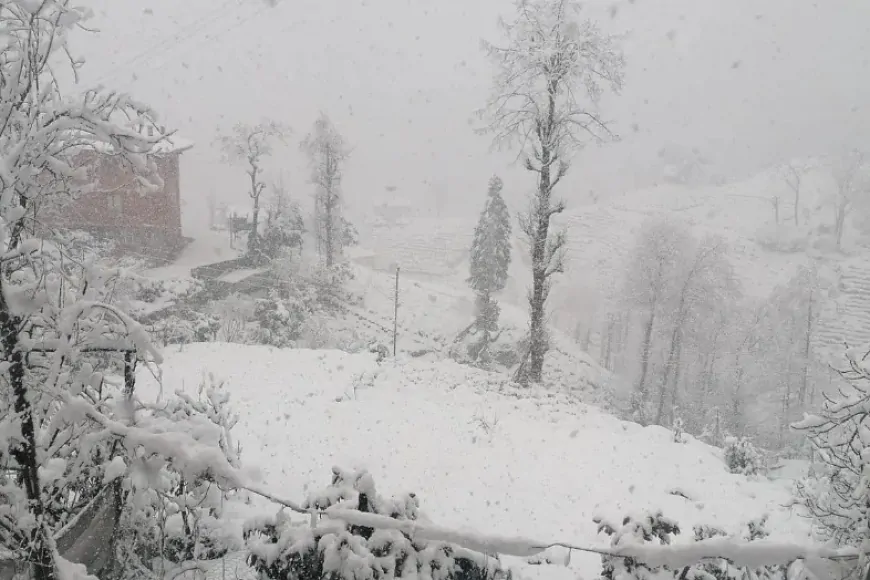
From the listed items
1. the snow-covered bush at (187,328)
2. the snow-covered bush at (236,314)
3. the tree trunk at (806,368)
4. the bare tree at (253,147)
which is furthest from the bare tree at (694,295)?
the bare tree at (253,147)

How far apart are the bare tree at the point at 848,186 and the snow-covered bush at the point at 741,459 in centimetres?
6238

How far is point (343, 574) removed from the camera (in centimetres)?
268

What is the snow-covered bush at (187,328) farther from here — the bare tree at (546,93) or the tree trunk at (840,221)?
the tree trunk at (840,221)

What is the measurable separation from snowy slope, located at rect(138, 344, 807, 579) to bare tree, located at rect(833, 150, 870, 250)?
63.2 meters

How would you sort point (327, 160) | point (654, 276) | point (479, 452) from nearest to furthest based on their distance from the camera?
point (479, 452), point (654, 276), point (327, 160)

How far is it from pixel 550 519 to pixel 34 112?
725 cm

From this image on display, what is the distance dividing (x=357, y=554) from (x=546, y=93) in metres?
12.4

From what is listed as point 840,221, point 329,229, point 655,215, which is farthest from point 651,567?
point 655,215

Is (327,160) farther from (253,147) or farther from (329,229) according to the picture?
(253,147)

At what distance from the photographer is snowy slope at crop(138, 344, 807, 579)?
24.0ft

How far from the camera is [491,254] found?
33.8 metres

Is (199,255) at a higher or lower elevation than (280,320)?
higher

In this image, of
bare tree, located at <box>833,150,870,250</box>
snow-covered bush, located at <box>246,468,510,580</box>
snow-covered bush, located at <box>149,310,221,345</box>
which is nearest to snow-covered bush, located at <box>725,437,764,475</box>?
snow-covered bush, located at <box>246,468,510,580</box>

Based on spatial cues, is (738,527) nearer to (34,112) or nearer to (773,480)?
(773,480)
